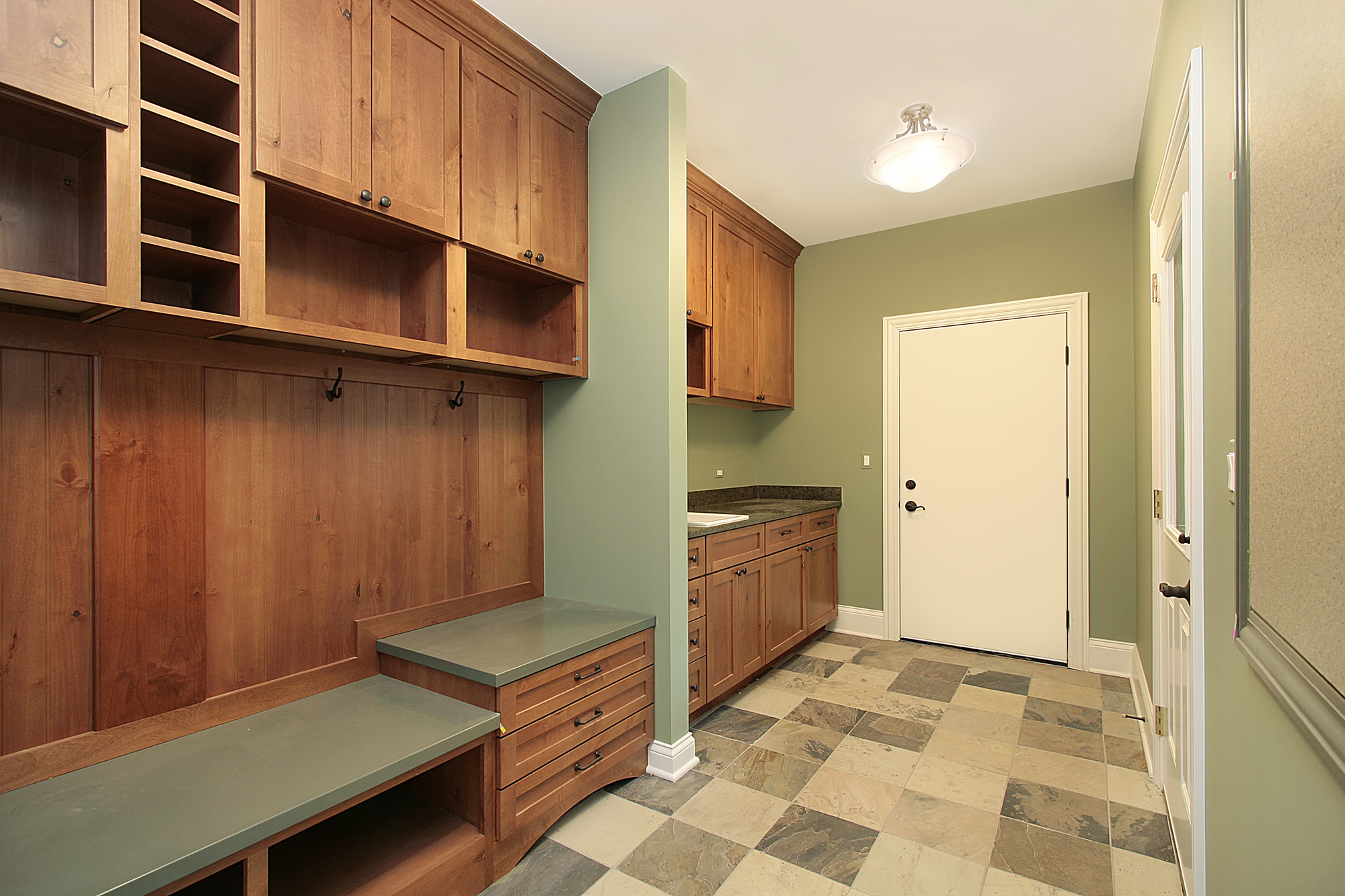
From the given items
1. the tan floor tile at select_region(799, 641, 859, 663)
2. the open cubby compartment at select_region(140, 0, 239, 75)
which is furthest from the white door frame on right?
the open cubby compartment at select_region(140, 0, 239, 75)

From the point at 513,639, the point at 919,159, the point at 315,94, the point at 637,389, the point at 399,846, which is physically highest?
the point at 919,159

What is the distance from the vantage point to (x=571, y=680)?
2.04 m

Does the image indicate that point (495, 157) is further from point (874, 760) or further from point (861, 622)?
point (861, 622)

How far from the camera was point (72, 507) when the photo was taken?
1.50m

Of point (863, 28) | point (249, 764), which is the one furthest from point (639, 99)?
point (249, 764)

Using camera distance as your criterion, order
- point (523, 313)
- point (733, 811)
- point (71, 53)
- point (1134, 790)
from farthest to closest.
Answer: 1. point (523, 313)
2. point (1134, 790)
3. point (733, 811)
4. point (71, 53)

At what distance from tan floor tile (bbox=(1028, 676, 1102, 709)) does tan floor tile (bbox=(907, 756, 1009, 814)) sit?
991 millimetres

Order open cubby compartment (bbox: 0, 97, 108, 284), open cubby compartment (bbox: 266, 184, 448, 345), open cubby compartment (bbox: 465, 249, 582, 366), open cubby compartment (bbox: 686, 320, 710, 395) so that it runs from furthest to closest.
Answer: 1. open cubby compartment (bbox: 686, 320, 710, 395)
2. open cubby compartment (bbox: 465, 249, 582, 366)
3. open cubby compartment (bbox: 266, 184, 448, 345)
4. open cubby compartment (bbox: 0, 97, 108, 284)

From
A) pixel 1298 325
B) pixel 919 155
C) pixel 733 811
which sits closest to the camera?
pixel 1298 325

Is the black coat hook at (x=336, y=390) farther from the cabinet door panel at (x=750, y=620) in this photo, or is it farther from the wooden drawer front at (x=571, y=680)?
the cabinet door panel at (x=750, y=620)

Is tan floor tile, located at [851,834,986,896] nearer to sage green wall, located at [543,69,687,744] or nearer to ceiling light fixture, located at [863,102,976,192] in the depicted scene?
sage green wall, located at [543,69,687,744]

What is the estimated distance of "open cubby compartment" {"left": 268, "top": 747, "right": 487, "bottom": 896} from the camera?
1541 mm

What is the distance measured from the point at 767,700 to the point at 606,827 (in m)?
1.28

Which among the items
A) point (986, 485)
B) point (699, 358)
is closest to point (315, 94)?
point (699, 358)
